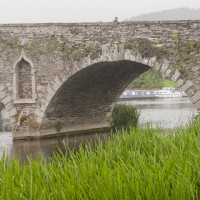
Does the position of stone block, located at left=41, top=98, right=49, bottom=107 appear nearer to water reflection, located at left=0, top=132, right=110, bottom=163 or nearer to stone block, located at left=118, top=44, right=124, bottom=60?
water reflection, located at left=0, top=132, right=110, bottom=163

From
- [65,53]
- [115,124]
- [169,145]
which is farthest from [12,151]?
[169,145]

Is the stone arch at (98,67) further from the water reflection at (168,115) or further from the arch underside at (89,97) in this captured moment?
the water reflection at (168,115)

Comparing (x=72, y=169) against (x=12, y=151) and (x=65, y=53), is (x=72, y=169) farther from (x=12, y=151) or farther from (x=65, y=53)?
(x=65, y=53)

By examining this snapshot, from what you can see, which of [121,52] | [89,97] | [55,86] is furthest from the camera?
[89,97]

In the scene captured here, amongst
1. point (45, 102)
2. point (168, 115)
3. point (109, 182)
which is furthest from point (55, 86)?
point (109, 182)

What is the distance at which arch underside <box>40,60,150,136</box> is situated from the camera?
62.7 feet

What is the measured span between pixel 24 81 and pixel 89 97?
336cm

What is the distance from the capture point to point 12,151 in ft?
53.5

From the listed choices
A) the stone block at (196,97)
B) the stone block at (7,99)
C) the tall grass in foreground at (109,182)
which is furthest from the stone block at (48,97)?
the tall grass in foreground at (109,182)

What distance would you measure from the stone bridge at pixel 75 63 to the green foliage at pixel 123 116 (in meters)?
1.30

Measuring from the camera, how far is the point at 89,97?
70.3 feet

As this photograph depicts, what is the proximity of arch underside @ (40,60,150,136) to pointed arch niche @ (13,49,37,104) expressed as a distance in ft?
2.78

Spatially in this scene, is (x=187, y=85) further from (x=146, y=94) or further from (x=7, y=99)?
(x=146, y=94)

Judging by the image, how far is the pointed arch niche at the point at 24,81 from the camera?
18750 mm
